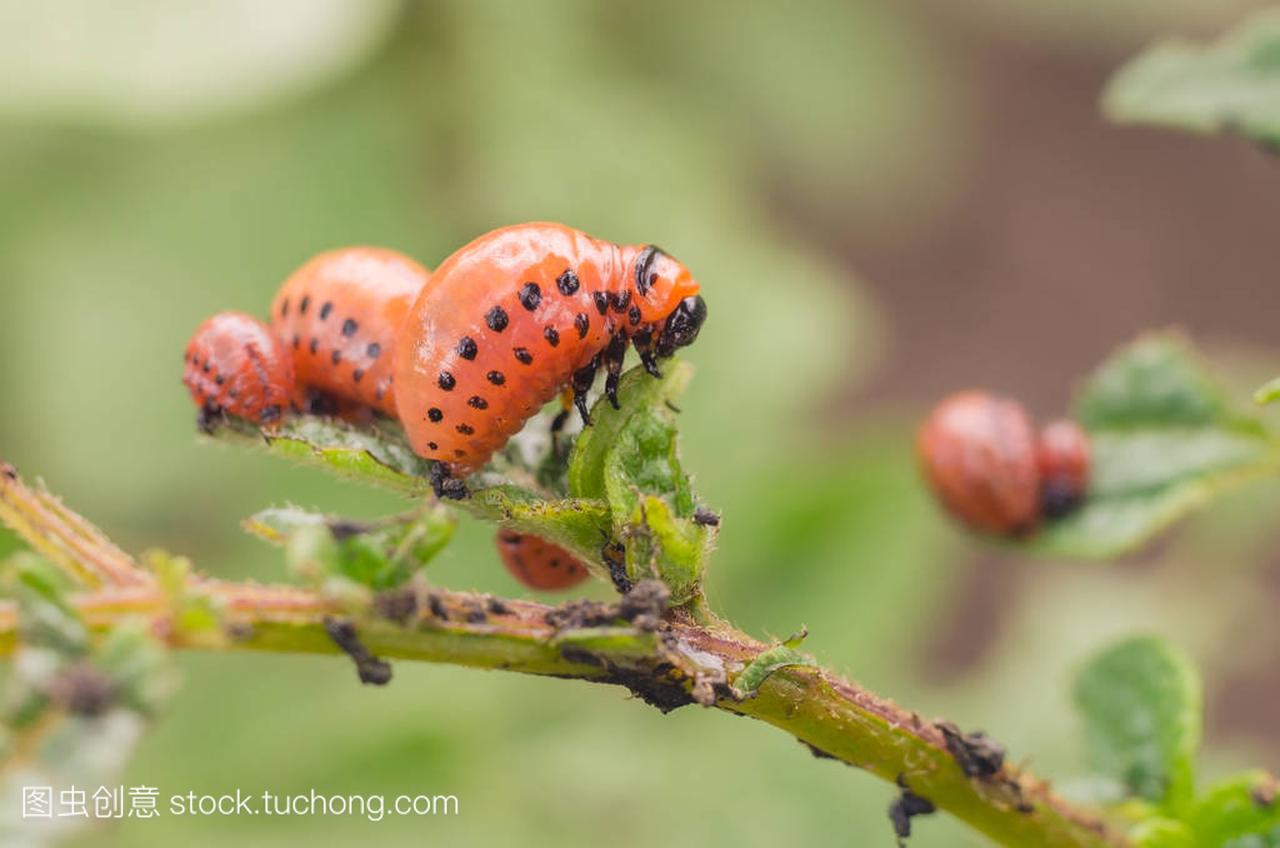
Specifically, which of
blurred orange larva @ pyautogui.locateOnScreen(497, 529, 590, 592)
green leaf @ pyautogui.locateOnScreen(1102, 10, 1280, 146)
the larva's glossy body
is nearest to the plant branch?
the larva's glossy body

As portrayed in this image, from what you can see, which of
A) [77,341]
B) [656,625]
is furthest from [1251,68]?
[77,341]

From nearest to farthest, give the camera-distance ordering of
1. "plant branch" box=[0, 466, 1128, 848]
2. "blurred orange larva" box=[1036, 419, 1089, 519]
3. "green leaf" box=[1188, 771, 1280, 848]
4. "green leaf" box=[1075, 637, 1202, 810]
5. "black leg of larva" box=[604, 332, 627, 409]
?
"plant branch" box=[0, 466, 1128, 848] → "green leaf" box=[1188, 771, 1280, 848] → "green leaf" box=[1075, 637, 1202, 810] → "black leg of larva" box=[604, 332, 627, 409] → "blurred orange larva" box=[1036, 419, 1089, 519]

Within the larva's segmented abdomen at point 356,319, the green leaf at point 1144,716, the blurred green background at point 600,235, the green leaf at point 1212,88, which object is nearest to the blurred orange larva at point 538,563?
the larva's segmented abdomen at point 356,319

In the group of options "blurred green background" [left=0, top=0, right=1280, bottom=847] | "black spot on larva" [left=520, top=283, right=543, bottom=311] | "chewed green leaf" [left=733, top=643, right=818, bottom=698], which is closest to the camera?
"chewed green leaf" [left=733, top=643, right=818, bottom=698]

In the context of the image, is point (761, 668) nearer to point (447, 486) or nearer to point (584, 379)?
point (447, 486)

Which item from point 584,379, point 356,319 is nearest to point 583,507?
point 584,379

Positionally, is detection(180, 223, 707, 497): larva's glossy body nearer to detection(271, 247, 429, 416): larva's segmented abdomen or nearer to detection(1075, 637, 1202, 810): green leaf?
detection(271, 247, 429, 416): larva's segmented abdomen

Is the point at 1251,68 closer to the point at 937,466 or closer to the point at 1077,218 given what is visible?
the point at 937,466
